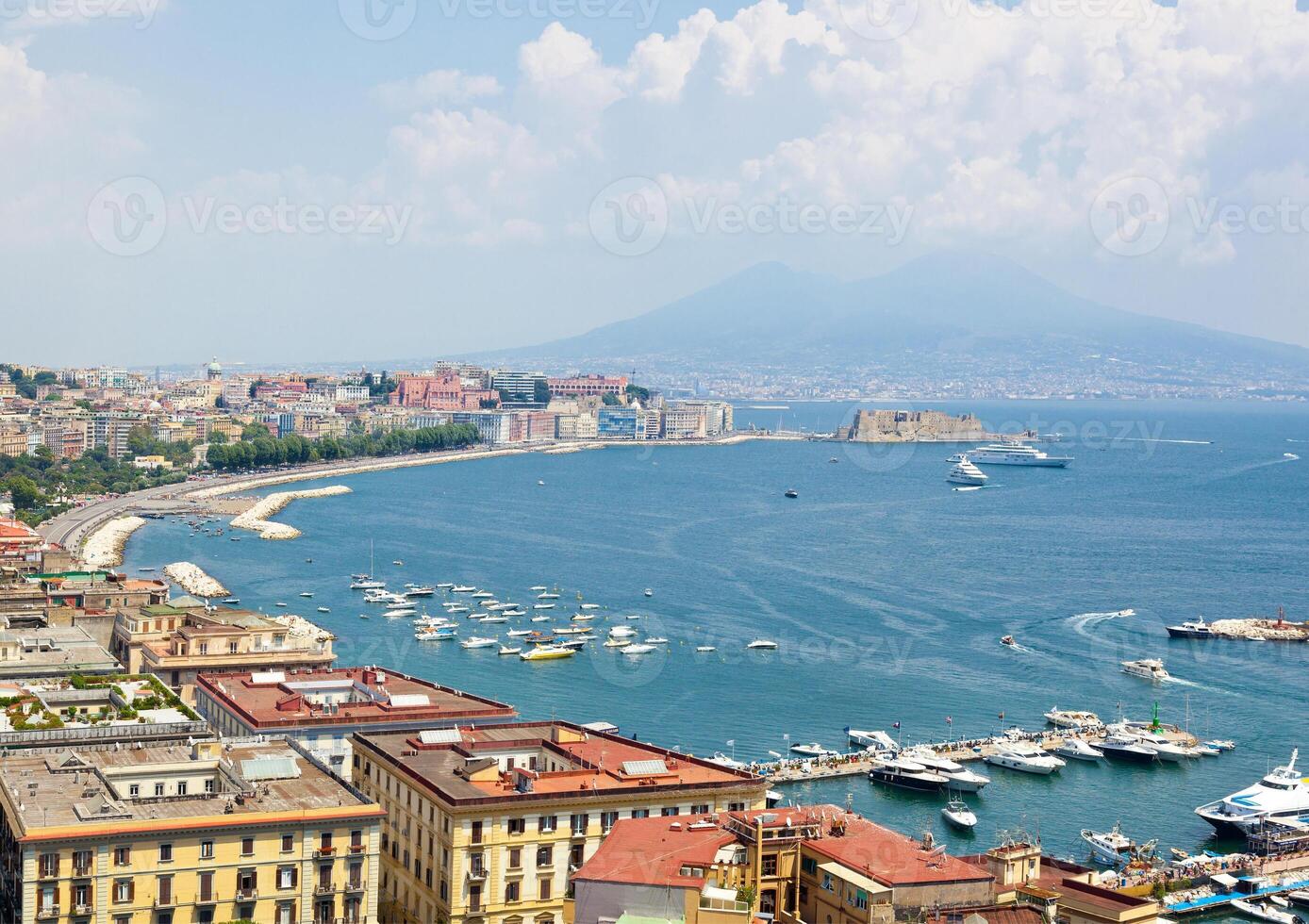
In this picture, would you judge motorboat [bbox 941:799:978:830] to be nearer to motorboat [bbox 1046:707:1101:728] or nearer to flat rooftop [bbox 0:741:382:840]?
motorboat [bbox 1046:707:1101:728]

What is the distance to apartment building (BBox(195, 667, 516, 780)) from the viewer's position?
18.1 metres

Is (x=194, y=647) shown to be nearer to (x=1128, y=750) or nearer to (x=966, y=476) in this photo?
(x=1128, y=750)

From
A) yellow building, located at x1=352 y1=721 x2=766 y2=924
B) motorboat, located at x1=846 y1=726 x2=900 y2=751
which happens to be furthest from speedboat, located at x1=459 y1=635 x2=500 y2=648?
yellow building, located at x1=352 y1=721 x2=766 y2=924

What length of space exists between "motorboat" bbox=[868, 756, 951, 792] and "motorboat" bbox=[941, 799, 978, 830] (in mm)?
574

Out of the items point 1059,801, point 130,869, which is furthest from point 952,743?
point 130,869

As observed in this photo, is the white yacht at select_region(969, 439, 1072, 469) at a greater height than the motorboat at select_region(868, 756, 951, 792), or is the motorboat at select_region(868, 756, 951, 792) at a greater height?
the white yacht at select_region(969, 439, 1072, 469)

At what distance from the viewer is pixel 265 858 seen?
1342cm

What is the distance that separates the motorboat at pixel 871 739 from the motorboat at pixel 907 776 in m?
1.67

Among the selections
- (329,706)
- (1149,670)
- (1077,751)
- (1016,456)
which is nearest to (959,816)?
(1077,751)

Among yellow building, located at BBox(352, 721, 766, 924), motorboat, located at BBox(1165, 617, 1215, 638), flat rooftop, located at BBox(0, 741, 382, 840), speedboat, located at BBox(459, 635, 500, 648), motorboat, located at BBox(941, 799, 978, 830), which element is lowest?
speedboat, located at BBox(459, 635, 500, 648)

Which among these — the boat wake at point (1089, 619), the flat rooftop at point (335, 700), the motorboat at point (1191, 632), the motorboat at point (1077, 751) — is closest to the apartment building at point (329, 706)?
the flat rooftop at point (335, 700)

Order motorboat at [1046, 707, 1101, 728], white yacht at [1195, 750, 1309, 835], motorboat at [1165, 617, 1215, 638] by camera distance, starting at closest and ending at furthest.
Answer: white yacht at [1195, 750, 1309, 835] → motorboat at [1046, 707, 1101, 728] → motorboat at [1165, 617, 1215, 638]

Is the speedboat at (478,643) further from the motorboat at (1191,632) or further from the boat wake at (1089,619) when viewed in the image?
the motorboat at (1191,632)

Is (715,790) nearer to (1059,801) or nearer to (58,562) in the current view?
(1059,801)
